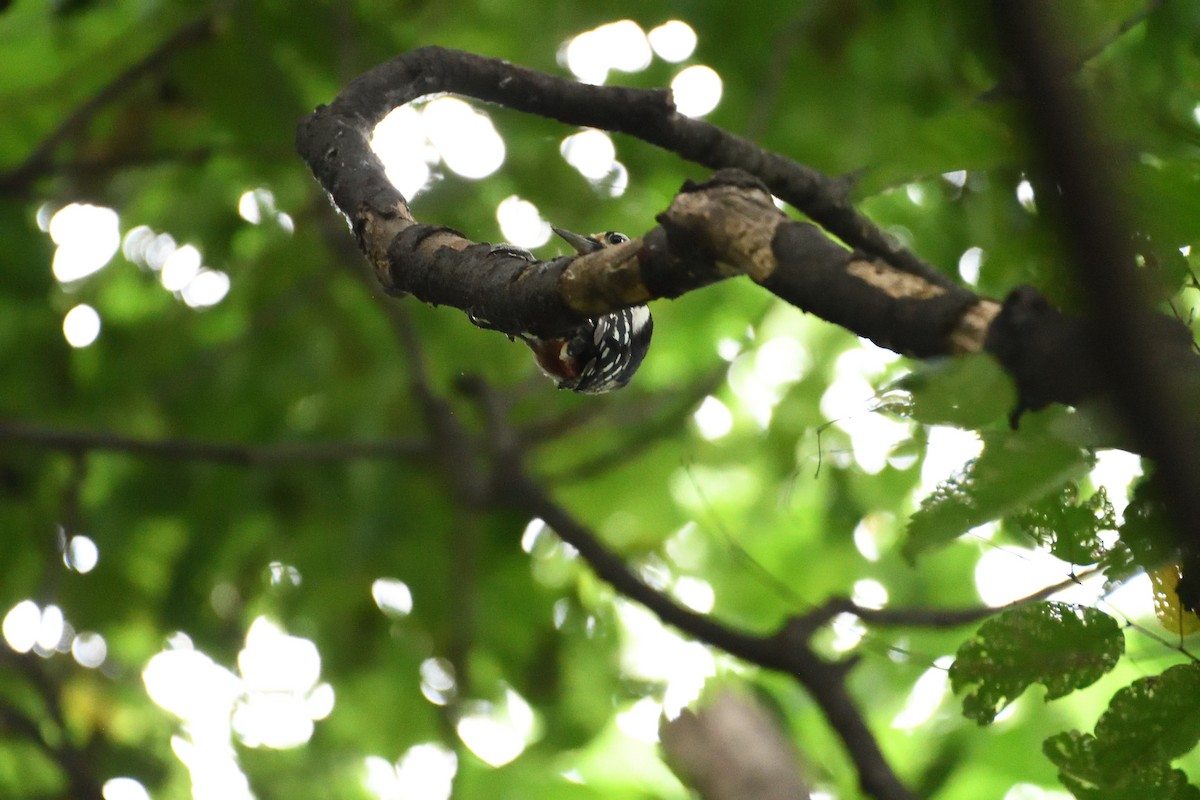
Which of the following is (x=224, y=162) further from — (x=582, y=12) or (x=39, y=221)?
(x=582, y=12)

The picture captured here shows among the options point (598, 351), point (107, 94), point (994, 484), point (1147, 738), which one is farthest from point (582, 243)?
point (107, 94)

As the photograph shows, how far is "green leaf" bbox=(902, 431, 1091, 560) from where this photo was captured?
695mm

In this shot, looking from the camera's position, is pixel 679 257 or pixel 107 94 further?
pixel 107 94

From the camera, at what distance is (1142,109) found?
904mm

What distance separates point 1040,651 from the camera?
0.83 metres

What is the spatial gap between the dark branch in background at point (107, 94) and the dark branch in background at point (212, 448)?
1.71 ft

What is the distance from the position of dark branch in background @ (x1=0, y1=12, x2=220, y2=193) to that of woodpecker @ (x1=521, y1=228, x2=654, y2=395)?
1.43 metres

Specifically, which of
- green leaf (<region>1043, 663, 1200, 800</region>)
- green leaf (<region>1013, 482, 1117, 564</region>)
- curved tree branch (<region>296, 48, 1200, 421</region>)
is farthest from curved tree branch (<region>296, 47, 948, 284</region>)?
green leaf (<region>1043, 663, 1200, 800</region>)

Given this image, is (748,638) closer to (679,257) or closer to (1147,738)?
(1147,738)

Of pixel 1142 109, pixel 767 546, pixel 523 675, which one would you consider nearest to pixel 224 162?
pixel 523 675

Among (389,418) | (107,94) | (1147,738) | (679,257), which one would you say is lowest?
(389,418)

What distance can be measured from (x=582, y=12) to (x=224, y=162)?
3.33 feet

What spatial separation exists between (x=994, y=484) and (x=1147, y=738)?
27 cm

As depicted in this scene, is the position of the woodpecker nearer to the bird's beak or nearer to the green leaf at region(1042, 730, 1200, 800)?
the bird's beak
